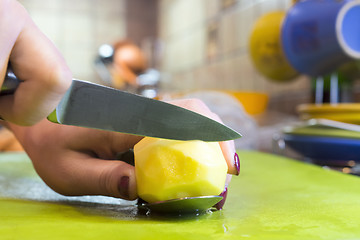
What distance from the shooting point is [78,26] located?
14.8 ft

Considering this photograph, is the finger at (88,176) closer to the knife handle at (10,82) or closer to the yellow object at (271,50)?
the knife handle at (10,82)

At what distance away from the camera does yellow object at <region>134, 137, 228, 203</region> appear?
1.16ft

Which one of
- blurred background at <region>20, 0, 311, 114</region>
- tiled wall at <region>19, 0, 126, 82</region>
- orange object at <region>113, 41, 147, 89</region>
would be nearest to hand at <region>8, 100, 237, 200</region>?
blurred background at <region>20, 0, 311, 114</region>

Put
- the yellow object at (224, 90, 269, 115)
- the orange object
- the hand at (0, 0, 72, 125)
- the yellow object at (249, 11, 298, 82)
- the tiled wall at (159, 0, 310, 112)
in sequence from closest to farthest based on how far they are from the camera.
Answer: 1. the hand at (0, 0, 72, 125)
2. the yellow object at (249, 11, 298, 82)
3. the yellow object at (224, 90, 269, 115)
4. the tiled wall at (159, 0, 310, 112)
5. the orange object

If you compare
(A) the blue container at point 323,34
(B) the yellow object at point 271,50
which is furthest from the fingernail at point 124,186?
(B) the yellow object at point 271,50

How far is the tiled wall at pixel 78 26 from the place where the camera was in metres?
4.44

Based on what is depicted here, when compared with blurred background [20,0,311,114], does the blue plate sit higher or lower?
lower

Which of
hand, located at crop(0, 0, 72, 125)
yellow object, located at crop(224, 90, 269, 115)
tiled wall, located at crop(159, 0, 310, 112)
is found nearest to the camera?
hand, located at crop(0, 0, 72, 125)

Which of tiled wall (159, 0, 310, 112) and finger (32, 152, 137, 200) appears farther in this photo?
tiled wall (159, 0, 310, 112)

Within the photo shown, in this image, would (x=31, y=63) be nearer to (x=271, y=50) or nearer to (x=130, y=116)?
(x=130, y=116)

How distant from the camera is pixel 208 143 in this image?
1.22ft

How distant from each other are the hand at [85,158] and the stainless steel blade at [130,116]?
0.04 metres

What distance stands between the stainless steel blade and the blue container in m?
0.74

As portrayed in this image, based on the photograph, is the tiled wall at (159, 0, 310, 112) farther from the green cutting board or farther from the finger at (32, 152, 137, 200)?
the finger at (32, 152, 137, 200)
